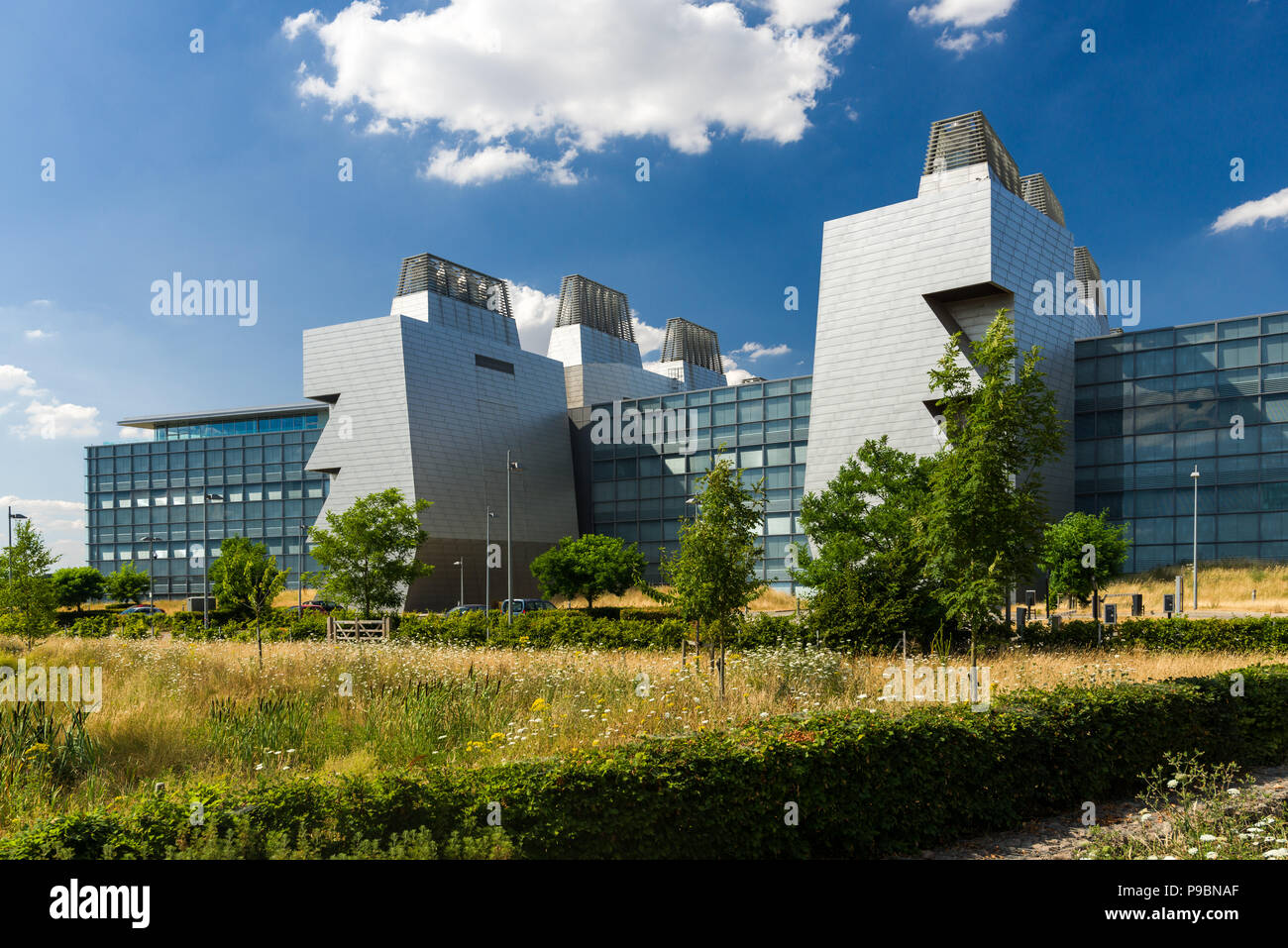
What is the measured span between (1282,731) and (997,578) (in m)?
4.27

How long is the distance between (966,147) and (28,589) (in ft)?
141

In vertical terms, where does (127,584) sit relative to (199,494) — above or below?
below

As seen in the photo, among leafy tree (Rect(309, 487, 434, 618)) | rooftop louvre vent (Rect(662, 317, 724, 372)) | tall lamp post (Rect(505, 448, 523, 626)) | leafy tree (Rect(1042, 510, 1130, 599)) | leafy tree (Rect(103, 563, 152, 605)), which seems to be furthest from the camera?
rooftop louvre vent (Rect(662, 317, 724, 372))

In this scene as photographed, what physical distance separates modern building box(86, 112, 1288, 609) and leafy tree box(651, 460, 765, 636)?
24.7 m

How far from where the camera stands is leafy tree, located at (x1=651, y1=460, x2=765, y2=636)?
15.3 meters

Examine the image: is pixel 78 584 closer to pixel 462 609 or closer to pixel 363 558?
pixel 462 609

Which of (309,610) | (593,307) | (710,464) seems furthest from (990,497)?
(593,307)

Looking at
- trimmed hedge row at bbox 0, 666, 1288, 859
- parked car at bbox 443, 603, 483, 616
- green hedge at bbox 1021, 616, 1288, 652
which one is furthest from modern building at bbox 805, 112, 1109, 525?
trimmed hedge row at bbox 0, 666, 1288, 859

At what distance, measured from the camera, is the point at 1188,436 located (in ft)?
151

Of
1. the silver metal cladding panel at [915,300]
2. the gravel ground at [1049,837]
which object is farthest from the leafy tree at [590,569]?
the gravel ground at [1049,837]

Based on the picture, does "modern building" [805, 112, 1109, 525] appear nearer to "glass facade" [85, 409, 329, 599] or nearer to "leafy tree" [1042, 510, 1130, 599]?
"leafy tree" [1042, 510, 1130, 599]

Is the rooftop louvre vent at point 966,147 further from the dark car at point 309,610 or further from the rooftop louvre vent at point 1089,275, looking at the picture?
the dark car at point 309,610

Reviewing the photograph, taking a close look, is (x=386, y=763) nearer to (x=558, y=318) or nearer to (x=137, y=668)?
(x=137, y=668)

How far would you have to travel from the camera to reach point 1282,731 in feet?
36.0
